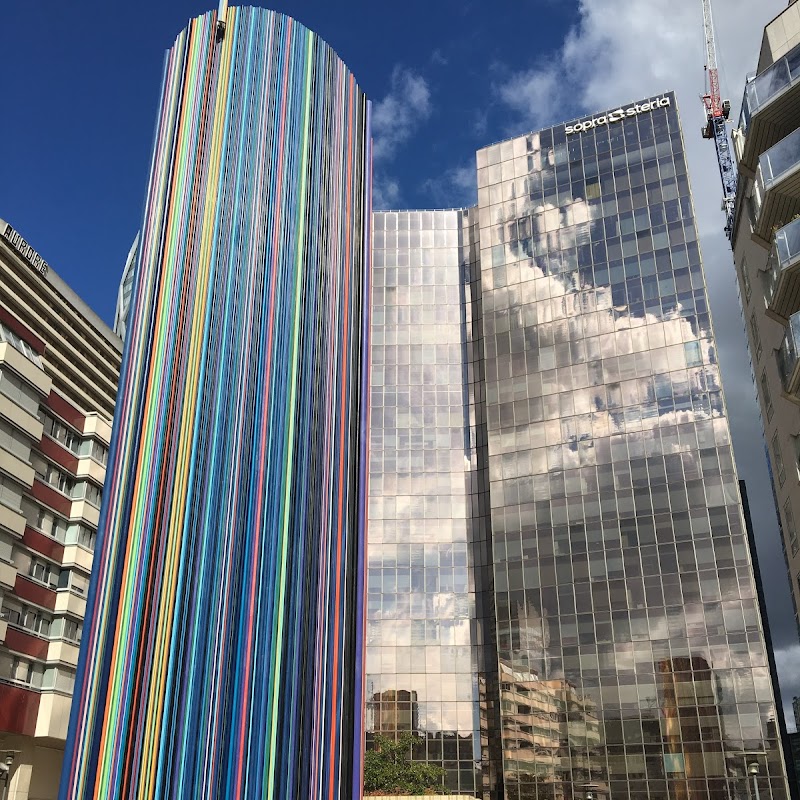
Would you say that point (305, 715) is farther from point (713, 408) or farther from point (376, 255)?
point (376, 255)

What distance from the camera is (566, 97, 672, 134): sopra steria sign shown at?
76.2m

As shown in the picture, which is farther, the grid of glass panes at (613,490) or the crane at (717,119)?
the crane at (717,119)

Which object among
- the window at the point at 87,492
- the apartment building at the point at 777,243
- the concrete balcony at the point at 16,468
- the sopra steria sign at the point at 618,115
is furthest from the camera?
the sopra steria sign at the point at 618,115

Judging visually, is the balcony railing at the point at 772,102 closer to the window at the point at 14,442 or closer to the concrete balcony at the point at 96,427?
the window at the point at 14,442

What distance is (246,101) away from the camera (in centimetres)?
3384

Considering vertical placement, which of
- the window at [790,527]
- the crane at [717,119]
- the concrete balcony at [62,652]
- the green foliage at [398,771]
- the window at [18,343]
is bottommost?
the green foliage at [398,771]

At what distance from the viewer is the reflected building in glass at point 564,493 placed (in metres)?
57.6

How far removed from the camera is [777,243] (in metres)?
31.4

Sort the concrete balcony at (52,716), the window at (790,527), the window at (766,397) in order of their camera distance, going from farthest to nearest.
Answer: the window at (766,397) → the concrete balcony at (52,716) → the window at (790,527)

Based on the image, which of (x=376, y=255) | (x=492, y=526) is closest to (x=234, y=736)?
(x=492, y=526)

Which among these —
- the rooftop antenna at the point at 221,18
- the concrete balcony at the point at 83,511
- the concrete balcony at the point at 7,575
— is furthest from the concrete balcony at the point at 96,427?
the rooftop antenna at the point at 221,18

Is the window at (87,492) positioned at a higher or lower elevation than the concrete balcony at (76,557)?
higher

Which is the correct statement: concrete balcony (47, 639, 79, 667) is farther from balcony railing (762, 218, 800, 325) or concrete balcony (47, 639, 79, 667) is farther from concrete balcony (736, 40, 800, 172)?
concrete balcony (736, 40, 800, 172)

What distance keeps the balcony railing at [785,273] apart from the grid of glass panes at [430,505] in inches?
1603
